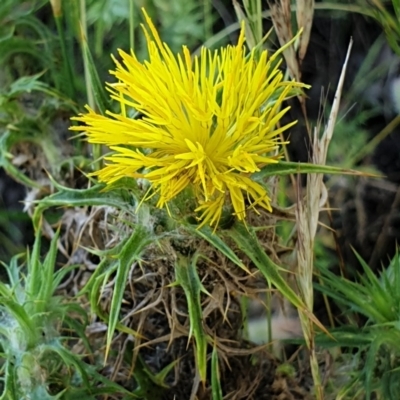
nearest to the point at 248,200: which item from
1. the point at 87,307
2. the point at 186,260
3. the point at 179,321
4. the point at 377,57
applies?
the point at 186,260

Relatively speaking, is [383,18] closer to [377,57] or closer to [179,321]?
[377,57]

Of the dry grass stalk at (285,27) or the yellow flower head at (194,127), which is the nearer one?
the yellow flower head at (194,127)

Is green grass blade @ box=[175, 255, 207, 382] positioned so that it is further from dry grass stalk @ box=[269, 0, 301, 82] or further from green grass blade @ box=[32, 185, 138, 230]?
dry grass stalk @ box=[269, 0, 301, 82]

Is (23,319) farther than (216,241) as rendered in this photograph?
Yes

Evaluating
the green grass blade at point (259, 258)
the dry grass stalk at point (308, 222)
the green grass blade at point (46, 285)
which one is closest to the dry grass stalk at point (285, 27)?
the dry grass stalk at point (308, 222)

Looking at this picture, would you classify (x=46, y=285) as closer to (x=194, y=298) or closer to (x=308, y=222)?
(x=194, y=298)

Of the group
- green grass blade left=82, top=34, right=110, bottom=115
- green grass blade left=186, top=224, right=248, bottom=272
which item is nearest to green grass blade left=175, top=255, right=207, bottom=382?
green grass blade left=186, top=224, right=248, bottom=272

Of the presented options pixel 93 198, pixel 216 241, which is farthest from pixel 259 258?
pixel 93 198

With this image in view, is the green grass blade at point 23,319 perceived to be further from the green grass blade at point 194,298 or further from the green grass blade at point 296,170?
the green grass blade at point 296,170

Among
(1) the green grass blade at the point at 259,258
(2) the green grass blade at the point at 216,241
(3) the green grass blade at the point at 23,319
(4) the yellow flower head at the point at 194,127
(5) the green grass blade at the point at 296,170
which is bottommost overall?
(3) the green grass blade at the point at 23,319
